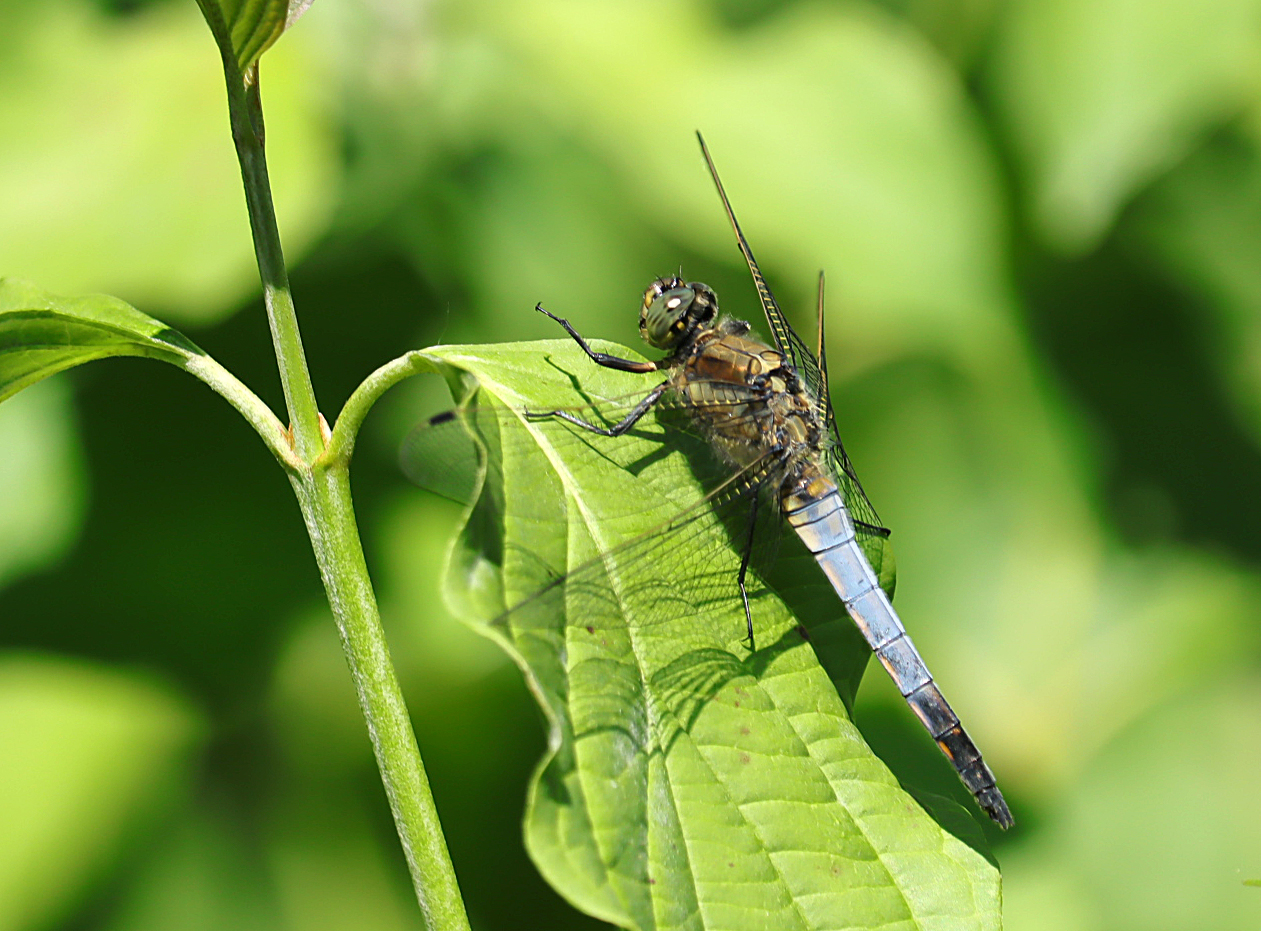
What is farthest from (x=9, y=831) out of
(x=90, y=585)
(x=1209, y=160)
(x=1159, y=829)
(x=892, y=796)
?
(x=1209, y=160)

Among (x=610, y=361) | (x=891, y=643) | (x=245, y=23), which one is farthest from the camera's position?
(x=891, y=643)

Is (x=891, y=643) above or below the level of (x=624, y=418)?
below

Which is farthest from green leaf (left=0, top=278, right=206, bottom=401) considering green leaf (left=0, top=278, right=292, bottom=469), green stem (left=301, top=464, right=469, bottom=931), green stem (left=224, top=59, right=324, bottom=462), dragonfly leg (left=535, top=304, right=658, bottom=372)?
dragonfly leg (left=535, top=304, right=658, bottom=372)

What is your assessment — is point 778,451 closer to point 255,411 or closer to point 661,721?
point 661,721

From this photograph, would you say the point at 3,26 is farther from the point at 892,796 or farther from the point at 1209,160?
the point at 1209,160

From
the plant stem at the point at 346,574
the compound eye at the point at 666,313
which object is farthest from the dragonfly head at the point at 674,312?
the plant stem at the point at 346,574

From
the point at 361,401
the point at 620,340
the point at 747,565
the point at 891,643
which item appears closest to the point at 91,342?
the point at 361,401

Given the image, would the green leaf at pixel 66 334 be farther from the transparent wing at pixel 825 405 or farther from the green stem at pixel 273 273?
the transparent wing at pixel 825 405
